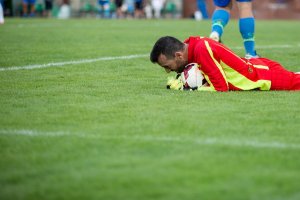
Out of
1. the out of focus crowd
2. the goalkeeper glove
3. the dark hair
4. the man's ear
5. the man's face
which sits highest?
the dark hair

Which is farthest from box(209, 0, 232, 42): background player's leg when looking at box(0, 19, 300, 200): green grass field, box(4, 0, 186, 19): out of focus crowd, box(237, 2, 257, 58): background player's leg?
box(4, 0, 186, 19): out of focus crowd

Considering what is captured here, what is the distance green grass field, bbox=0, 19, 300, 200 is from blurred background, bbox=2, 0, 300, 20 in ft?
89.7

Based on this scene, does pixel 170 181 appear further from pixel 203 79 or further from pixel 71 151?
pixel 203 79

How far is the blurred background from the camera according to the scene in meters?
33.6

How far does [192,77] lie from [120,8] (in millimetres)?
30142

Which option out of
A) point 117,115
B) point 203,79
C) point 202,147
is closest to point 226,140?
point 202,147

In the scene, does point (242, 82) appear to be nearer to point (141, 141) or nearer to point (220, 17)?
point (141, 141)

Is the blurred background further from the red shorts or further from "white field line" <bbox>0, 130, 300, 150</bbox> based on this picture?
"white field line" <bbox>0, 130, 300, 150</bbox>

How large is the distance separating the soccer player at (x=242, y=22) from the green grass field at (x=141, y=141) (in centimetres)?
162

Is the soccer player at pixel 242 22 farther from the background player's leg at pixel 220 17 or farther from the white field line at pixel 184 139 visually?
the white field line at pixel 184 139

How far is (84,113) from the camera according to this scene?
Answer: 16.5ft

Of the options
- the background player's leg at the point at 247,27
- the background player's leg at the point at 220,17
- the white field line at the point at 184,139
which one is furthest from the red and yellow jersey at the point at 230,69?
the background player's leg at the point at 220,17

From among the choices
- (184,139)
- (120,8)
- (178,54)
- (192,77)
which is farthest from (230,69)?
(120,8)

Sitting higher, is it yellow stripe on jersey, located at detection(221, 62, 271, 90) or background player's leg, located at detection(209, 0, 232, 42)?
background player's leg, located at detection(209, 0, 232, 42)
